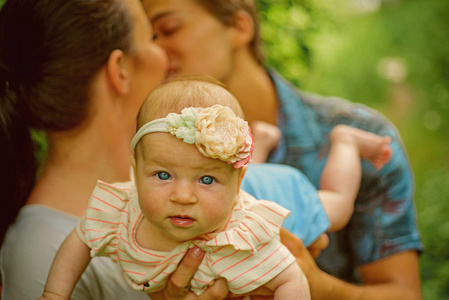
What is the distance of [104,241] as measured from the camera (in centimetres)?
114

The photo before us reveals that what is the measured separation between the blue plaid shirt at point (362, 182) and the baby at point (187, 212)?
0.91 metres

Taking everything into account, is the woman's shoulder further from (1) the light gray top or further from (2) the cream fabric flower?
(2) the cream fabric flower

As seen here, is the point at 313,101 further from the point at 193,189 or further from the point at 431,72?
the point at 431,72

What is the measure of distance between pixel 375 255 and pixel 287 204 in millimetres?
637

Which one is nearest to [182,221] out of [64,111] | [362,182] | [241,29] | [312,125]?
[64,111]

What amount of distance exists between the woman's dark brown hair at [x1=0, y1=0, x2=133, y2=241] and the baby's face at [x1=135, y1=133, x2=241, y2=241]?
592 mm

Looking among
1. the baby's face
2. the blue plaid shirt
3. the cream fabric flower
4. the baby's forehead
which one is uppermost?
the baby's forehead

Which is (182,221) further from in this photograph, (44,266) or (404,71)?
(404,71)

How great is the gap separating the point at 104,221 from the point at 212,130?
37 cm

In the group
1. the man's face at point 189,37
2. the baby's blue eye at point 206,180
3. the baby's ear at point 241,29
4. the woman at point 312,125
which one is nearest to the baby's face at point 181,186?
the baby's blue eye at point 206,180

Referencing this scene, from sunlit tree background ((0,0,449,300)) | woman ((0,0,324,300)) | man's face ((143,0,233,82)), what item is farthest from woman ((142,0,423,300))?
sunlit tree background ((0,0,449,300))

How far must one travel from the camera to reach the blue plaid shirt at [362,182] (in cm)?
195

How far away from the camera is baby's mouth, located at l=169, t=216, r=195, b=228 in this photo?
1.02m

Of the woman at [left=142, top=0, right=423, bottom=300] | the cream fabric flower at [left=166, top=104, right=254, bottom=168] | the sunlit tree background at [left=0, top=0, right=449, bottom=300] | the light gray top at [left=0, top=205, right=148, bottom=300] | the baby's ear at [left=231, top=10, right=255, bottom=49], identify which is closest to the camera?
the cream fabric flower at [left=166, top=104, right=254, bottom=168]
